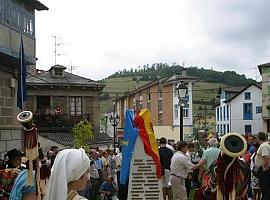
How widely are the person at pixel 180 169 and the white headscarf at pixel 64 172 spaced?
27.9ft

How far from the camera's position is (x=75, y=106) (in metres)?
49.3

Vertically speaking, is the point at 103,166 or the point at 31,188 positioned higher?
the point at 31,188

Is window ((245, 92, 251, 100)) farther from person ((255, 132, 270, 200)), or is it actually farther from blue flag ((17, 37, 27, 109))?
person ((255, 132, 270, 200))

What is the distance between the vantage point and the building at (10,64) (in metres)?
15.6

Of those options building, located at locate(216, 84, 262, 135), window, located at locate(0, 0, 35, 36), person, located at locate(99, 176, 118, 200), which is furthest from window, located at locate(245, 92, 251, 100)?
person, located at locate(99, 176, 118, 200)

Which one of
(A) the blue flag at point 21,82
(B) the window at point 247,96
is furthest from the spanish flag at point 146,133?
(B) the window at point 247,96

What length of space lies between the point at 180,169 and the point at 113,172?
605 cm

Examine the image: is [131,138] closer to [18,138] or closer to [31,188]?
[31,188]

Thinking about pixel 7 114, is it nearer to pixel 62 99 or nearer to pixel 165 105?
pixel 62 99

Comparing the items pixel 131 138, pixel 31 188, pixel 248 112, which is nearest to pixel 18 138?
pixel 131 138

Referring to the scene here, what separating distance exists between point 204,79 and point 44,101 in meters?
47.0

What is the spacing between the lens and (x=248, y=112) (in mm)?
70750

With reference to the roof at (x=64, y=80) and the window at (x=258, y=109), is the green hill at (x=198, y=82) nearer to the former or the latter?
the window at (x=258, y=109)

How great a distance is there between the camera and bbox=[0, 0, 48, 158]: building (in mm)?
15620
